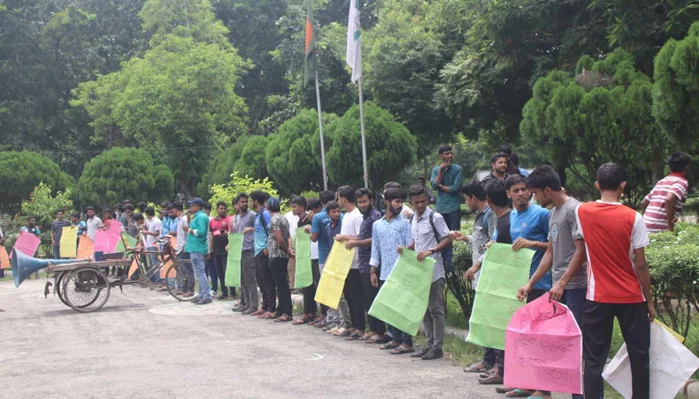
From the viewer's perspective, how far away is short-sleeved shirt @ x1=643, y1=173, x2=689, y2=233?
867cm

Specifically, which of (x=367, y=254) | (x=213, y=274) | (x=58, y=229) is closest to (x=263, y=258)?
(x=367, y=254)

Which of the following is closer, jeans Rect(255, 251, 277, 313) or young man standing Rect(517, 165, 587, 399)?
young man standing Rect(517, 165, 587, 399)

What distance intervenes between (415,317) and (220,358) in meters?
2.32

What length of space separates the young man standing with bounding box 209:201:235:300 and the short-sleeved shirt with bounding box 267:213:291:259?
302cm

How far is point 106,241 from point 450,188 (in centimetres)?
1005

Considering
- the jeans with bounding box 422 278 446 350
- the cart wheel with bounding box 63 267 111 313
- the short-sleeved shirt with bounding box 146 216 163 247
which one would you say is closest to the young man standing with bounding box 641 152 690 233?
the jeans with bounding box 422 278 446 350

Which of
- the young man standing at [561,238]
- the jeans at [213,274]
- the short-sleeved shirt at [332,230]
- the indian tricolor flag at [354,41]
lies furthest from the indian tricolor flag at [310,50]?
the young man standing at [561,238]

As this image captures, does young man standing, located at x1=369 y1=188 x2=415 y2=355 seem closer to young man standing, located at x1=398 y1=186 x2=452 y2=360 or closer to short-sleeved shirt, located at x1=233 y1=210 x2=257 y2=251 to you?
young man standing, located at x1=398 y1=186 x2=452 y2=360

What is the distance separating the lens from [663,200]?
8.77 meters

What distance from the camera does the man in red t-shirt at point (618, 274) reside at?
216 inches

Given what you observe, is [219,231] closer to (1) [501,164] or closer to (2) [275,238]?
(2) [275,238]

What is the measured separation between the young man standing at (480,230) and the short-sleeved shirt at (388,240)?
4.43ft

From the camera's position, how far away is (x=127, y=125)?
133 feet

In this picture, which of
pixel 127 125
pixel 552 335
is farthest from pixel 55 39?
pixel 552 335
